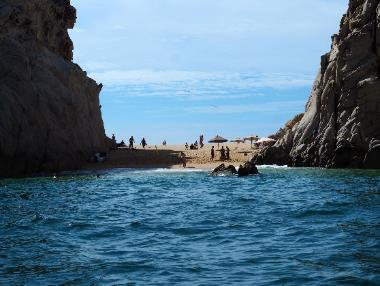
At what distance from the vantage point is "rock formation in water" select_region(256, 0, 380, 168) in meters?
58.8

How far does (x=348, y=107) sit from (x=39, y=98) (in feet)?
109

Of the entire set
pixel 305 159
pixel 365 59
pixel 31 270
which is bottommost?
pixel 31 270

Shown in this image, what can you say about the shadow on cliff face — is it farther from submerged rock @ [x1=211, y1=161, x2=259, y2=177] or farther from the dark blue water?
the dark blue water

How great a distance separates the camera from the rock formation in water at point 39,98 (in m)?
57.4

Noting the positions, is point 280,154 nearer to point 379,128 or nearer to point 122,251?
point 379,128

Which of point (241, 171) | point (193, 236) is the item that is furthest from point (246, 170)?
point (193, 236)

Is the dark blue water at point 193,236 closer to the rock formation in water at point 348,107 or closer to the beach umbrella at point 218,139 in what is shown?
the rock formation in water at point 348,107

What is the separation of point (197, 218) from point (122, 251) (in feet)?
26.3

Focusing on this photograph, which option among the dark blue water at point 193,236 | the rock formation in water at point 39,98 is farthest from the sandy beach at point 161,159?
the dark blue water at point 193,236

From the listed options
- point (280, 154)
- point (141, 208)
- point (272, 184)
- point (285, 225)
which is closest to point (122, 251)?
point (285, 225)

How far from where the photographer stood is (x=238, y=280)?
14203mm

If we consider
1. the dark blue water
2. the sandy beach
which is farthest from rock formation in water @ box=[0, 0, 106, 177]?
the dark blue water

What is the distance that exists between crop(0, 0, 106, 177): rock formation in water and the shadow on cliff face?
7.61 ft

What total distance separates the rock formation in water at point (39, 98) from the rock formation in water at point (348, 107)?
25133 millimetres
